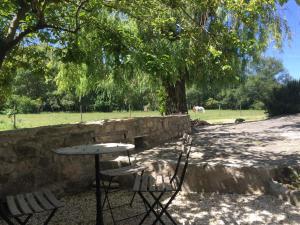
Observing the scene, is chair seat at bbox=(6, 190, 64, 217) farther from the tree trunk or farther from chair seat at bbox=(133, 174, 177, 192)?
the tree trunk

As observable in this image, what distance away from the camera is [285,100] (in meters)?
17.0

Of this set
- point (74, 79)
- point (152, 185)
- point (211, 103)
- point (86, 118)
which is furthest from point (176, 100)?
point (211, 103)

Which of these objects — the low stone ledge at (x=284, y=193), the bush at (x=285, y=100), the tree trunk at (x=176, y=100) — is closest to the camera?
the low stone ledge at (x=284, y=193)

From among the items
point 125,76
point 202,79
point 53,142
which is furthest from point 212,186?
point 202,79

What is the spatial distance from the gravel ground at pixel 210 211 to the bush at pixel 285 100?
42.2ft

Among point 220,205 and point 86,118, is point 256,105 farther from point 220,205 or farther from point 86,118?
point 220,205

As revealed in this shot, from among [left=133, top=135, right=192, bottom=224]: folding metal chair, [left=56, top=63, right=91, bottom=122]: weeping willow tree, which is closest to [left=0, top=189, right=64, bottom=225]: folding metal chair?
[left=133, top=135, right=192, bottom=224]: folding metal chair

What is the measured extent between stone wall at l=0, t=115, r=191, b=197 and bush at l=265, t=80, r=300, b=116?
12145 millimetres

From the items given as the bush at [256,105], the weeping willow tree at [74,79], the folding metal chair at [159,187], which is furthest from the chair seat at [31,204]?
the bush at [256,105]

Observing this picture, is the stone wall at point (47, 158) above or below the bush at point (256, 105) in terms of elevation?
below

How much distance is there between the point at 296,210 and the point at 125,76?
7.03 meters

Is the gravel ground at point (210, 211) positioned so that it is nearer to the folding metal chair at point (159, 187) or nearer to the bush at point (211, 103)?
the folding metal chair at point (159, 187)

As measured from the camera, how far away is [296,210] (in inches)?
166

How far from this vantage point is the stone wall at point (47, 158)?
4660mm
